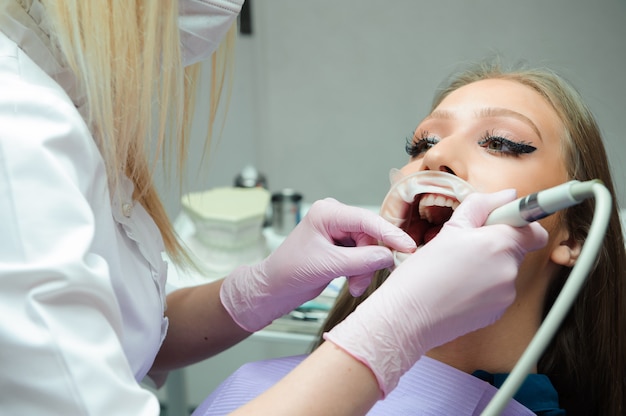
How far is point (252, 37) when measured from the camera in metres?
2.37

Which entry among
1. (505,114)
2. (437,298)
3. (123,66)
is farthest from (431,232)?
(123,66)

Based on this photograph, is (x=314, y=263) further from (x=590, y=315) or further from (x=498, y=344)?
(x=590, y=315)

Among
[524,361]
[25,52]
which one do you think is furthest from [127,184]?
[524,361]

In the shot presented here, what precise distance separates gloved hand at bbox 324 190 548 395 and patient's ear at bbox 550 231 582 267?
0.30m

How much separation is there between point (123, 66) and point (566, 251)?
2.58 ft

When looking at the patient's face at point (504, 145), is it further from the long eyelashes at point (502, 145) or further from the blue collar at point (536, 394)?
the blue collar at point (536, 394)

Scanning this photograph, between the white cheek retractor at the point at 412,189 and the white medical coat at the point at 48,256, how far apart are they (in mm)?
472

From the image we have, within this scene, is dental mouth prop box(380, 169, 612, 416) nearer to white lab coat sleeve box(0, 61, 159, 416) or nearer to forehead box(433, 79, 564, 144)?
forehead box(433, 79, 564, 144)

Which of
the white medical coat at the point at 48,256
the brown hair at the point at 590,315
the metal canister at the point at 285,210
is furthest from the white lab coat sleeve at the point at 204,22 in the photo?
the metal canister at the point at 285,210

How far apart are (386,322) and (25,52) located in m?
0.59

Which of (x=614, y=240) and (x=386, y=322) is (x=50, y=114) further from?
(x=614, y=240)

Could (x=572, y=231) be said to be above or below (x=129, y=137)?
below

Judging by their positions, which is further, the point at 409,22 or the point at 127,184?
the point at 409,22

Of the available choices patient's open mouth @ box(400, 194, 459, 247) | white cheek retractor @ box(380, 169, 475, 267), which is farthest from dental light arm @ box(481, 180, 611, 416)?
patient's open mouth @ box(400, 194, 459, 247)
